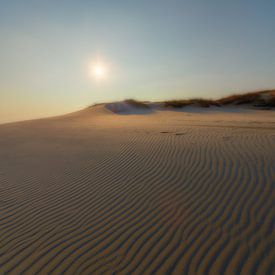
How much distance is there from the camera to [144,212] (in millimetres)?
3787

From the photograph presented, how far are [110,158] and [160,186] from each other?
238cm

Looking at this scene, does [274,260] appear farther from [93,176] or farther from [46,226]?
[93,176]

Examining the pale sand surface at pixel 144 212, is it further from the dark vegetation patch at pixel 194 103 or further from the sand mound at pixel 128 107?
the dark vegetation patch at pixel 194 103

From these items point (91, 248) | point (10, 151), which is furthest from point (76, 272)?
point (10, 151)

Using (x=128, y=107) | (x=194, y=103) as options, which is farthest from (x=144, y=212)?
(x=194, y=103)

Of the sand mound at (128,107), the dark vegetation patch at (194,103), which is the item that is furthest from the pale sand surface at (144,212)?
the dark vegetation patch at (194,103)

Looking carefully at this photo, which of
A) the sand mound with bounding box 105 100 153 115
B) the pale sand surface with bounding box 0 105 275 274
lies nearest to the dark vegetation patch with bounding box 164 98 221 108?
the sand mound with bounding box 105 100 153 115

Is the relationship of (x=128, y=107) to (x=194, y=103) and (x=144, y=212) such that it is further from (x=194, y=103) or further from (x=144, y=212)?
(x=144, y=212)

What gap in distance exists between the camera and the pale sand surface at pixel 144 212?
281cm

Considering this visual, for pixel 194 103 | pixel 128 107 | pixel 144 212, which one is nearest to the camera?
pixel 144 212

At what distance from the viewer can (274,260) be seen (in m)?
2.66

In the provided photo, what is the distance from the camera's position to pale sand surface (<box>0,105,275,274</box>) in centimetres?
281

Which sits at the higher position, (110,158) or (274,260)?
(110,158)

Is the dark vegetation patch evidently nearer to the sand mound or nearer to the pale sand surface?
the sand mound
